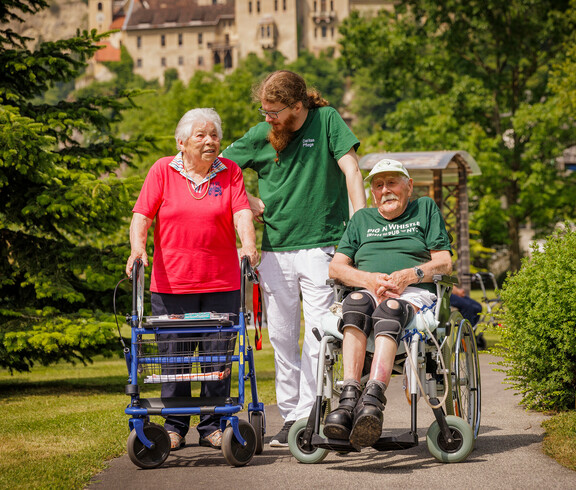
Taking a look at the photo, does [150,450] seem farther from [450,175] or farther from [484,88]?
[484,88]

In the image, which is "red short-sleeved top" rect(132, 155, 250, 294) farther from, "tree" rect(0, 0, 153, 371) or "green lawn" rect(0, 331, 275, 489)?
"tree" rect(0, 0, 153, 371)

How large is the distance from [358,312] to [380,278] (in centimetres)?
31

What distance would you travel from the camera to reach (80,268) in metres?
9.57

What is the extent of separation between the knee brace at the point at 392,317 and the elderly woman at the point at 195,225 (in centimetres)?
80

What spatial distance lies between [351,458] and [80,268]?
Result: 16.4 feet

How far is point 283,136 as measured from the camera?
18.8 ft

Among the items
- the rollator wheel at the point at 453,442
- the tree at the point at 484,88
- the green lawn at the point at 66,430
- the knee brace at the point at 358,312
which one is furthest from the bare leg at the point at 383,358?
the tree at the point at 484,88

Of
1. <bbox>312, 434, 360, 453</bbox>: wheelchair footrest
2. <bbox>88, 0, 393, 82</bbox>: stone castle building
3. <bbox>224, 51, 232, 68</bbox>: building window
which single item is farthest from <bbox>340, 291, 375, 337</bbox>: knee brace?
<bbox>224, 51, 232, 68</bbox>: building window

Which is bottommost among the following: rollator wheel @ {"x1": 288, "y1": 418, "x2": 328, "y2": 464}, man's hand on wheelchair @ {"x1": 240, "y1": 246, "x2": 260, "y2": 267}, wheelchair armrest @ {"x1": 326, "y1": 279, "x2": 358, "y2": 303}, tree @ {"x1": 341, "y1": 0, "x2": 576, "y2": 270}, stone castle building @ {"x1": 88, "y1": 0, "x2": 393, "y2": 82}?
rollator wheel @ {"x1": 288, "y1": 418, "x2": 328, "y2": 464}

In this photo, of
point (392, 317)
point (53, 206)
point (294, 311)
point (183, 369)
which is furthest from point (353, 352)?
point (53, 206)

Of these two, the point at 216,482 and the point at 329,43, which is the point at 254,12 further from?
the point at 216,482

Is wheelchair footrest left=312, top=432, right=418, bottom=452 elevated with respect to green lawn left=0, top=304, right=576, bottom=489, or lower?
elevated

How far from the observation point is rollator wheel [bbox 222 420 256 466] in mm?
4980

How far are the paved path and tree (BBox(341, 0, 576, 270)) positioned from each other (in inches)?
1249
